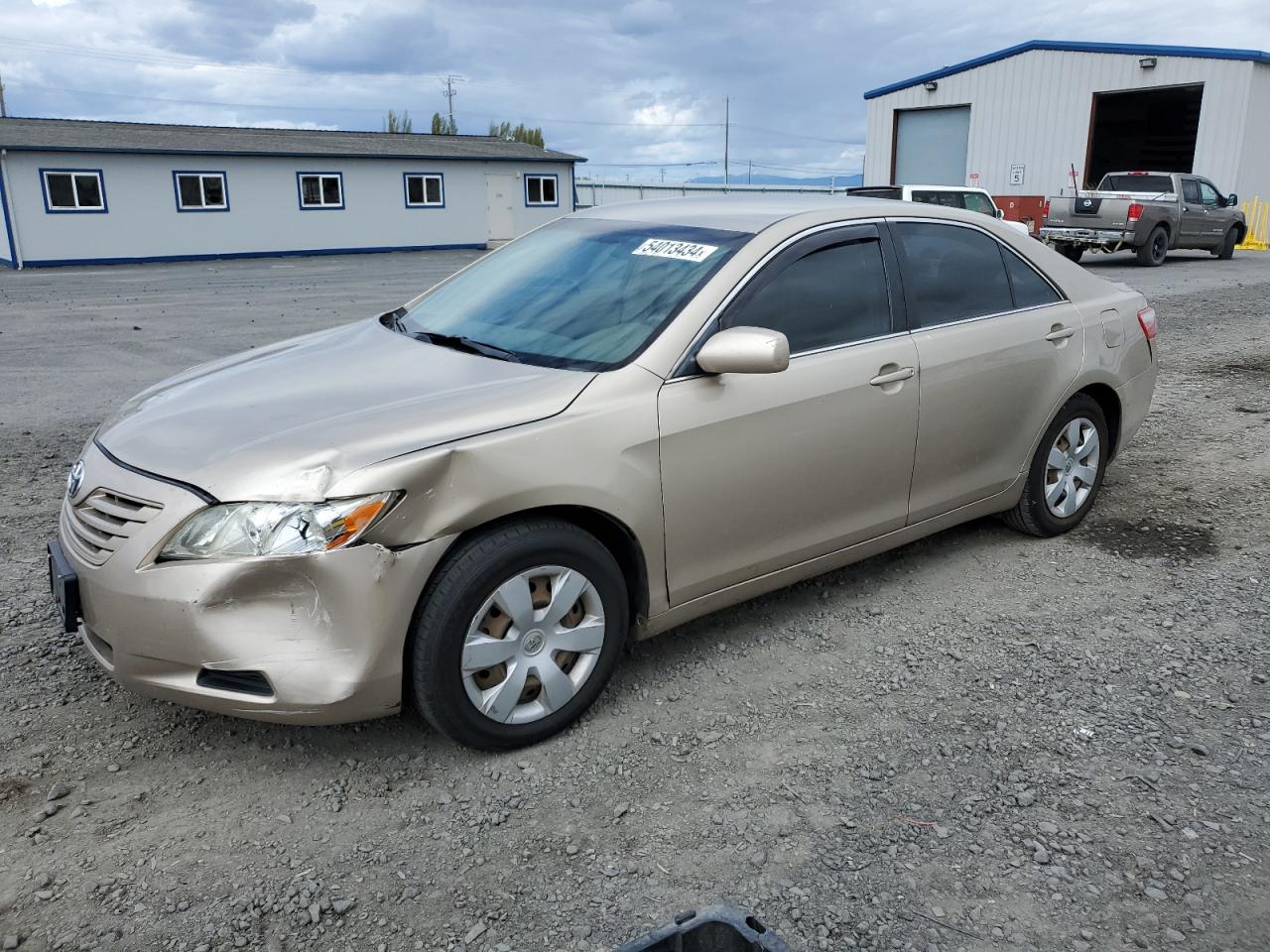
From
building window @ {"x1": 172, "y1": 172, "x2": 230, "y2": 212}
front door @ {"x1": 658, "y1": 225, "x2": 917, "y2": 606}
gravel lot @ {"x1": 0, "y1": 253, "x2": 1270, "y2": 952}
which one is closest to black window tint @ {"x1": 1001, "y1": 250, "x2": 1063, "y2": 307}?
front door @ {"x1": 658, "y1": 225, "x2": 917, "y2": 606}

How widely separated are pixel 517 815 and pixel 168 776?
1.06 m

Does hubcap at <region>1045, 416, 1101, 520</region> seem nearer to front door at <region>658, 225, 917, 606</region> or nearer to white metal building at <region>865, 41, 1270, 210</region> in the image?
front door at <region>658, 225, 917, 606</region>

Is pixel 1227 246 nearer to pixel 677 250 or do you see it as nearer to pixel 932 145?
pixel 932 145

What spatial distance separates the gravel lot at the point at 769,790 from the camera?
248 cm

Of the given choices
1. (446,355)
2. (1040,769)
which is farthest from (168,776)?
(1040,769)

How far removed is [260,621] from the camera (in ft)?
8.96

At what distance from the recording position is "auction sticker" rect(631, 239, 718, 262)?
3691 mm

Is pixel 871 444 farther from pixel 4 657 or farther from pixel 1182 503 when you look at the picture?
pixel 4 657

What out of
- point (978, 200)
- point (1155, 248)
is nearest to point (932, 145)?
point (1155, 248)

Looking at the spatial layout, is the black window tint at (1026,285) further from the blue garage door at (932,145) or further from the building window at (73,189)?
the blue garage door at (932,145)

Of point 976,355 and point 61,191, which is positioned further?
point 61,191

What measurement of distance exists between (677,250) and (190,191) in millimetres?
28521

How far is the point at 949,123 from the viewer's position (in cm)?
3216

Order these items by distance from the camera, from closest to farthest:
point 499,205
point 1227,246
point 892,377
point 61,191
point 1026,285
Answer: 1. point 892,377
2. point 1026,285
3. point 1227,246
4. point 61,191
5. point 499,205
